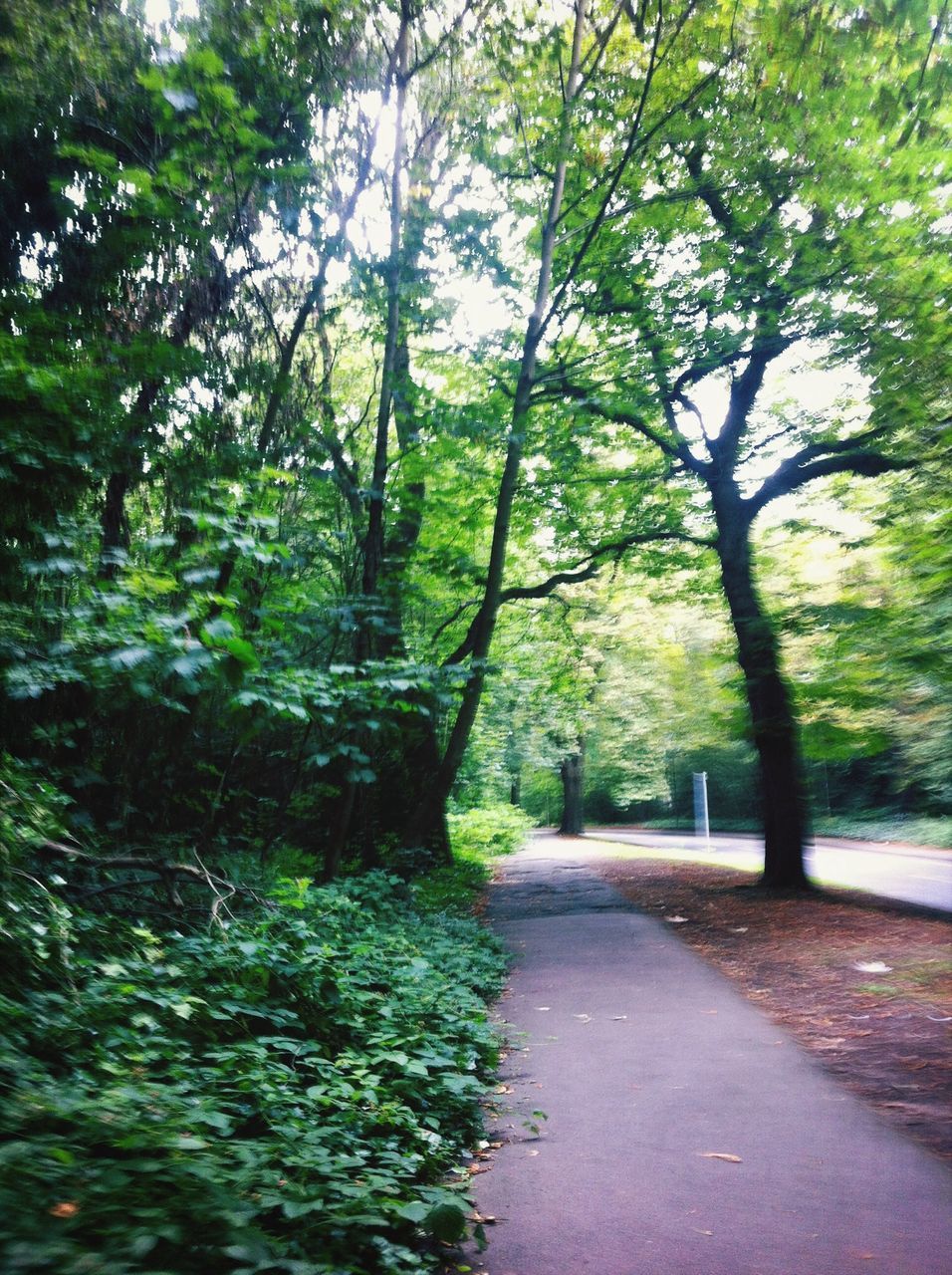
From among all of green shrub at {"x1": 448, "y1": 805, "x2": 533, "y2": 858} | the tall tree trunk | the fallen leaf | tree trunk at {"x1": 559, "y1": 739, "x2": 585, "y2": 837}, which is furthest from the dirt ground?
tree trunk at {"x1": 559, "y1": 739, "x2": 585, "y2": 837}

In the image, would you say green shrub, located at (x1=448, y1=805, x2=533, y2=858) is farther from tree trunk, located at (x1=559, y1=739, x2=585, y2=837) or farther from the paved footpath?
the paved footpath

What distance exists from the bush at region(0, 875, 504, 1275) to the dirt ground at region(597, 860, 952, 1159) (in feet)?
7.86

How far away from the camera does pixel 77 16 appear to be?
6715 millimetres

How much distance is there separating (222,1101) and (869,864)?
719 inches

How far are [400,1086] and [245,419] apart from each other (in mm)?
6256

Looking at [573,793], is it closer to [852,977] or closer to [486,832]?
[486,832]

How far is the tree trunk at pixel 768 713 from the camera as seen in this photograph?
12.5m

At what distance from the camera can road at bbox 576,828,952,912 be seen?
1330 centimetres

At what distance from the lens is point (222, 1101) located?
3.36 m

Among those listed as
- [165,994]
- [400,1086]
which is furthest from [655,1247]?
[165,994]

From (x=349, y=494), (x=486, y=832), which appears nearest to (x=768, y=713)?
(x=349, y=494)

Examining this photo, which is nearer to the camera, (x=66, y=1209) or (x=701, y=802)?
(x=66, y=1209)

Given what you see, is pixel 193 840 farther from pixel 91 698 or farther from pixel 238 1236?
pixel 238 1236

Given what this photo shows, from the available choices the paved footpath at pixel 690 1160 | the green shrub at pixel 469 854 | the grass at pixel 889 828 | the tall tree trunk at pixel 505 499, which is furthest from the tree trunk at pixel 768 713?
the grass at pixel 889 828
